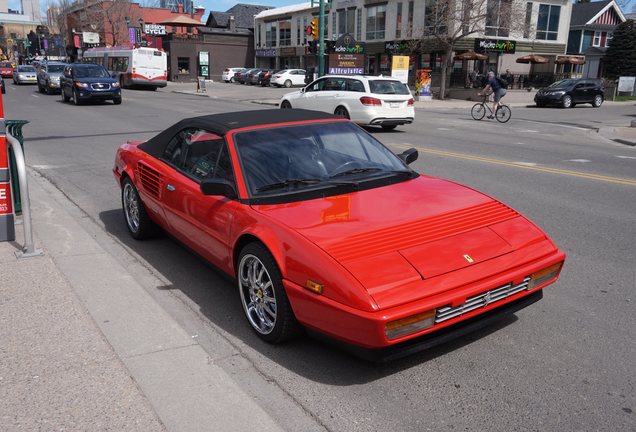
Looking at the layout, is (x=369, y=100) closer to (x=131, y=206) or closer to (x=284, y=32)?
(x=131, y=206)

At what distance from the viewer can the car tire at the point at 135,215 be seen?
5898 mm

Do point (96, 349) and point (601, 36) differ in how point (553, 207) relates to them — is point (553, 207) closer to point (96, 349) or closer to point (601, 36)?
point (96, 349)

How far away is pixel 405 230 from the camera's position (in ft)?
11.9

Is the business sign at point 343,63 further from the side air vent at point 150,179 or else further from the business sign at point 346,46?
the side air vent at point 150,179

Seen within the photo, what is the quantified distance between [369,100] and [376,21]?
36379mm

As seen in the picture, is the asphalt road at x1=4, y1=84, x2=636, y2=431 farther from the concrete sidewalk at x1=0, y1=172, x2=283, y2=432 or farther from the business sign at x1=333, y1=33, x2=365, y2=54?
the business sign at x1=333, y1=33, x2=365, y2=54

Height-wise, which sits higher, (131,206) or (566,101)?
(566,101)

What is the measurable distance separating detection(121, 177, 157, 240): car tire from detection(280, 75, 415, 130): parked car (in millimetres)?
10853

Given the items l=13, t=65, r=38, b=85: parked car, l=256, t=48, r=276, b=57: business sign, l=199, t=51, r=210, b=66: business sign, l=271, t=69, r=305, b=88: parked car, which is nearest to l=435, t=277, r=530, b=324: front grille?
l=271, t=69, r=305, b=88: parked car

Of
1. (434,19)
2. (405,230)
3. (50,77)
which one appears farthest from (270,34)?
(405,230)

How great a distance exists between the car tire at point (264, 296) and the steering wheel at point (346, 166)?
1078 millimetres

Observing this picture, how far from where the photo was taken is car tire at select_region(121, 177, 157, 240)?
19.4 feet

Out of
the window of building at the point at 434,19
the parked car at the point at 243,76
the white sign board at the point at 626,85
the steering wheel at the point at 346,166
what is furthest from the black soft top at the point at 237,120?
the parked car at the point at 243,76

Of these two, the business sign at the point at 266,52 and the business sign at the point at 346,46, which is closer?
the business sign at the point at 346,46
